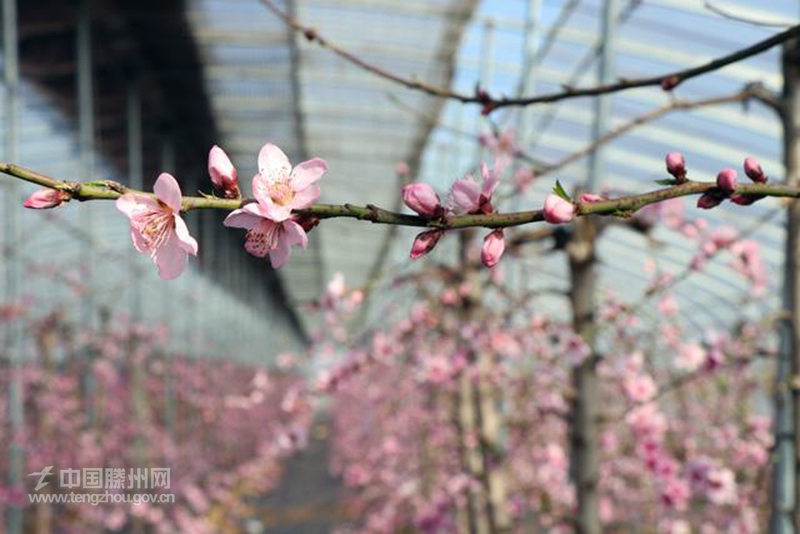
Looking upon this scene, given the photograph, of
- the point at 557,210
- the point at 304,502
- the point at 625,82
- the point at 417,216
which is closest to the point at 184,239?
the point at 417,216

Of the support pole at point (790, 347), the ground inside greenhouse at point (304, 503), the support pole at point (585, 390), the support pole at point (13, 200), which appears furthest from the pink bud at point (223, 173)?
the ground inside greenhouse at point (304, 503)

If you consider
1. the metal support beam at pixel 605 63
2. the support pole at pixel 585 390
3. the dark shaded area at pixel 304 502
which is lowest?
the dark shaded area at pixel 304 502

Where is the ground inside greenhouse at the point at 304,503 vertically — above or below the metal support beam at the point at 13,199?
below

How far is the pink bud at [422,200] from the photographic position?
91cm

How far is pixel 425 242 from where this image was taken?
0.94 metres

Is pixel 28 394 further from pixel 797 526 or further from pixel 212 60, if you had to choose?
pixel 797 526

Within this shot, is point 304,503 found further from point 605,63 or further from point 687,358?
point 605,63

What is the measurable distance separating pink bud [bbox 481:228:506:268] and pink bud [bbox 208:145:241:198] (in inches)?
10.3

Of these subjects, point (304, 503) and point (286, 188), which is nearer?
point (286, 188)

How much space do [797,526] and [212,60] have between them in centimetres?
722

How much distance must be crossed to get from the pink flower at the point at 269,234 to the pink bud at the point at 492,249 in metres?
0.18

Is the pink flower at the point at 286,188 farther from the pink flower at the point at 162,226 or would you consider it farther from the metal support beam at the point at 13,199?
the metal support beam at the point at 13,199

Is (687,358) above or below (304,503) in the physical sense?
above

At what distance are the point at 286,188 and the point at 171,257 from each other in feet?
0.45
